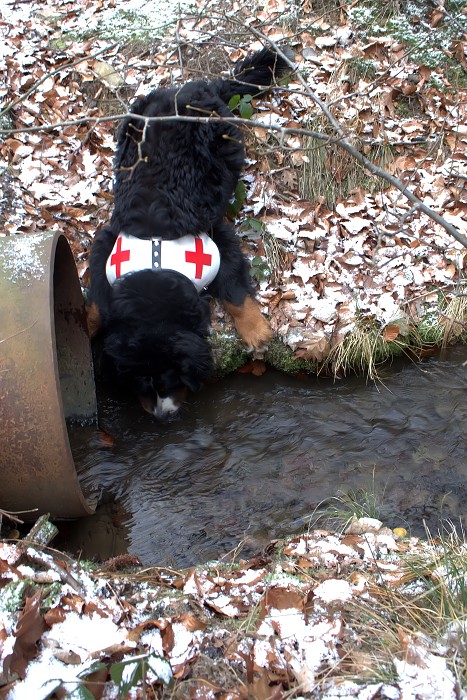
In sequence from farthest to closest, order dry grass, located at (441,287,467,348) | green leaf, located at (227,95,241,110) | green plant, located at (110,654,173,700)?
1. green leaf, located at (227,95,241,110)
2. dry grass, located at (441,287,467,348)
3. green plant, located at (110,654,173,700)

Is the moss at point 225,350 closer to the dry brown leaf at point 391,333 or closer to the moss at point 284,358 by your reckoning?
the moss at point 284,358

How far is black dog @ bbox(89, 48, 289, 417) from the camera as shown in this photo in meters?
3.93

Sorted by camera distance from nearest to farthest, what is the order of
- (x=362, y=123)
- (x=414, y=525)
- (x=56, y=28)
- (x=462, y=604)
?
1. (x=462, y=604)
2. (x=414, y=525)
3. (x=362, y=123)
4. (x=56, y=28)

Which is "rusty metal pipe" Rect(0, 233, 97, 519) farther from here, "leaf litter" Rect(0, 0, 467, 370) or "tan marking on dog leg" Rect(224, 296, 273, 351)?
"leaf litter" Rect(0, 0, 467, 370)

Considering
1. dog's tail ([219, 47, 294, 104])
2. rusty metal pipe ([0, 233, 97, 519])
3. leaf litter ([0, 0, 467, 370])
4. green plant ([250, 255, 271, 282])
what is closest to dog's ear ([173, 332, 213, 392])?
leaf litter ([0, 0, 467, 370])

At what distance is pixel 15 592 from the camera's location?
8.23 feet

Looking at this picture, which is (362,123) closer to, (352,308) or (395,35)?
(395,35)

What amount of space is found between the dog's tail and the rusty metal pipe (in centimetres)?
240

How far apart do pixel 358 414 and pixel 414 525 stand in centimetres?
108

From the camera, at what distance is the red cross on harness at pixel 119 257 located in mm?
4132

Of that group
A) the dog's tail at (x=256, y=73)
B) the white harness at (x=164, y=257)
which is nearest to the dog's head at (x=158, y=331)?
the white harness at (x=164, y=257)

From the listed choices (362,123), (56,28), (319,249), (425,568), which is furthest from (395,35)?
(425,568)

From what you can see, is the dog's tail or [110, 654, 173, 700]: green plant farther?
the dog's tail

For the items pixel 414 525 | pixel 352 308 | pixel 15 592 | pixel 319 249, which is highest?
pixel 319 249
